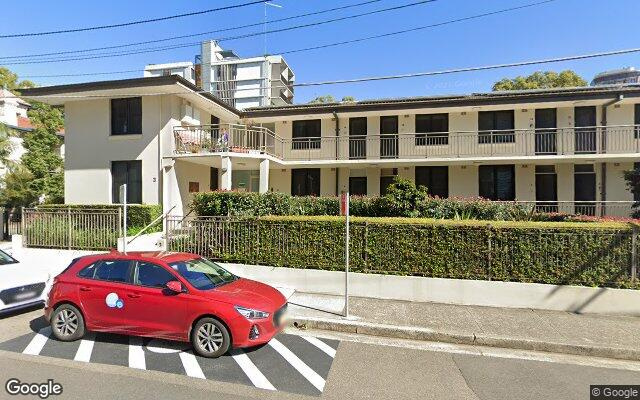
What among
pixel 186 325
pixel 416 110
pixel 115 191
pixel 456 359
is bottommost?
pixel 456 359

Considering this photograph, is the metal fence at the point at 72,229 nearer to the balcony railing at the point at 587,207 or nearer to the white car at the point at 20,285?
the white car at the point at 20,285

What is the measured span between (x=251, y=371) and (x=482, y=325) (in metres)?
4.53

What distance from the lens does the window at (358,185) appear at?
1881cm

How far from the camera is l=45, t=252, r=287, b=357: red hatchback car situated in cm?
520

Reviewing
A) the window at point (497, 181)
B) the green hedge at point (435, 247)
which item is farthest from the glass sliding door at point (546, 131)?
the green hedge at point (435, 247)

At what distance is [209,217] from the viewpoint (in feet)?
34.1

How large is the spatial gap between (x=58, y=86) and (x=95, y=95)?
143 cm

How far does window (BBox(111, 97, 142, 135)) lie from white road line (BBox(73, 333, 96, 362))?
35.7ft

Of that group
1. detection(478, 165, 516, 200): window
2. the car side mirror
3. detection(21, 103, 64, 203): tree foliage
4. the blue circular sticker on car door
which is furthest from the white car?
detection(478, 165, 516, 200): window

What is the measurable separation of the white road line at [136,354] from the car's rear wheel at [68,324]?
2.65 ft

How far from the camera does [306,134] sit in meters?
Answer: 19.3

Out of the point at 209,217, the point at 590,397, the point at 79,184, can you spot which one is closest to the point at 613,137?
the point at 590,397

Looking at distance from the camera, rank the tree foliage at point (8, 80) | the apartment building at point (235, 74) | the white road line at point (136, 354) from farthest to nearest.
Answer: the apartment building at point (235, 74) → the tree foliage at point (8, 80) → the white road line at point (136, 354)

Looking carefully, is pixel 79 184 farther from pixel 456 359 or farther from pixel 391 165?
pixel 456 359
